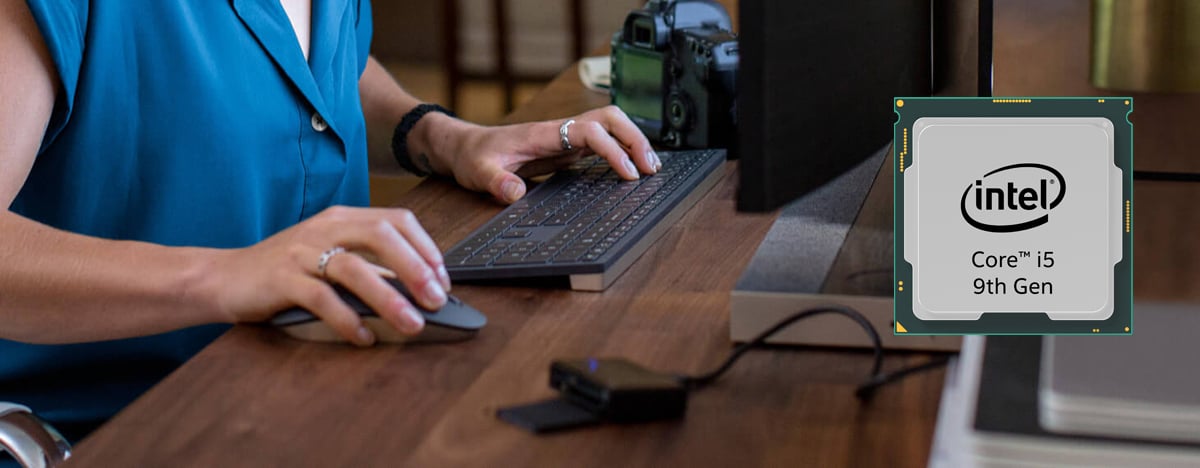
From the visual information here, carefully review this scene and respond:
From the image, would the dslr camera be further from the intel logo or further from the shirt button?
the intel logo

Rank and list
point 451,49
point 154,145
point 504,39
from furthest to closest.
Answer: point 451,49 → point 504,39 → point 154,145

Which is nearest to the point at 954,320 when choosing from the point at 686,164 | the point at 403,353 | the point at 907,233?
the point at 907,233

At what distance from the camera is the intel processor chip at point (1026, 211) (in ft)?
2.34

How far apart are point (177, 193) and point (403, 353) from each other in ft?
1.38

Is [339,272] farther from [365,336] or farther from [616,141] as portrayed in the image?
[616,141]

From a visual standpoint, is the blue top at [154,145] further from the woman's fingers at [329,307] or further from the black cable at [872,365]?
the black cable at [872,365]

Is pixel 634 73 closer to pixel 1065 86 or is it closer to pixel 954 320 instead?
pixel 1065 86

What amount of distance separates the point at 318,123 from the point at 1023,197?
74 centimetres

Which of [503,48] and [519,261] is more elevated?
[519,261]

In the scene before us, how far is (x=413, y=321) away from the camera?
2.69ft

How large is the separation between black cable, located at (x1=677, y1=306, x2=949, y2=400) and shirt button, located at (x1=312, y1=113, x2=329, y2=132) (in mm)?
589

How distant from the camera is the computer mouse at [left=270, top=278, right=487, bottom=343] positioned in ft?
2.73

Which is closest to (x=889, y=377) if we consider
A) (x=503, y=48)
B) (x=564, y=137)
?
(x=564, y=137)

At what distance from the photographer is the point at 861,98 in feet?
2.83
